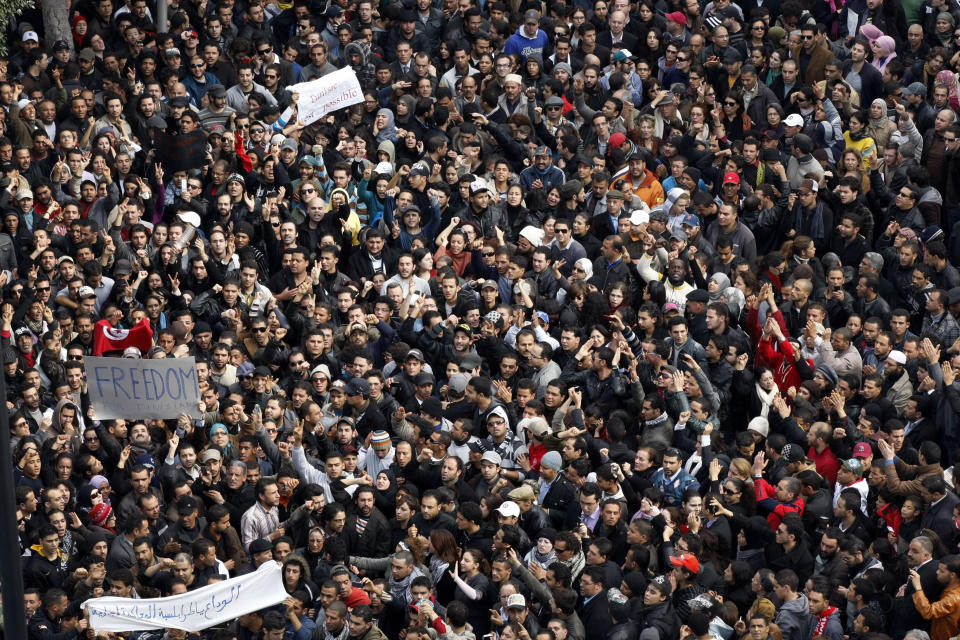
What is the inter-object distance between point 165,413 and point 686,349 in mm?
5148

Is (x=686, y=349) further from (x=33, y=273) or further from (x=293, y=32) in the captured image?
(x=293, y=32)

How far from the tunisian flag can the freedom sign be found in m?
1.30

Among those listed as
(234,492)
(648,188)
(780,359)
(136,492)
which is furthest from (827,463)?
(136,492)

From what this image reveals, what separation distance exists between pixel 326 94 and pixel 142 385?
230 inches

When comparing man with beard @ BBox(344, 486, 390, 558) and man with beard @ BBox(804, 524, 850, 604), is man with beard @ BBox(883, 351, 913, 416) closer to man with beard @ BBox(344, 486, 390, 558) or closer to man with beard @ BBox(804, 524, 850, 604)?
man with beard @ BBox(804, 524, 850, 604)

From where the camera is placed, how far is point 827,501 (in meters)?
16.4

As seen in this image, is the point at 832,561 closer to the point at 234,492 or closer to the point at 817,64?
the point at 234,492

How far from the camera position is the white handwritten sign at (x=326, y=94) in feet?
70.4

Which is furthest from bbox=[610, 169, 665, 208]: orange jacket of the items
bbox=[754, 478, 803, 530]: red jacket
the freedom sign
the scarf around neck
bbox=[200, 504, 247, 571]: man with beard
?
bbox=[200, 504, 247, 571]: man with beard

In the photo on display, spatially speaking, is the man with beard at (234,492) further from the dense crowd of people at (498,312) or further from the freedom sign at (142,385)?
the freedom sign at (142,385)

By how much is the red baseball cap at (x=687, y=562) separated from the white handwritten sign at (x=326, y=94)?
8198 millimetres

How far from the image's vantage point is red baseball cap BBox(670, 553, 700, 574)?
15.4 m

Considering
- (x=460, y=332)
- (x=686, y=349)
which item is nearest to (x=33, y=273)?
(x=460, y=332)

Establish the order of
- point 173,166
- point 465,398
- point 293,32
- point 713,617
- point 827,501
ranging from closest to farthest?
point 713,617 → point 827,501 → point 465,398 → point 173,166 → point 293,32
